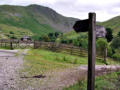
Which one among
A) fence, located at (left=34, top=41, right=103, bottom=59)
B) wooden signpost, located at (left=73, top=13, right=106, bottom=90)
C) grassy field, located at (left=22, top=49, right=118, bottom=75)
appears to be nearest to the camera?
wooden signpost, located at (left=73, top=13, right=106, bottom=90)

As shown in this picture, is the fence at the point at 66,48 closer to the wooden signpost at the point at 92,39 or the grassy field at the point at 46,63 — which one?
the grassy field at the point at 46,63

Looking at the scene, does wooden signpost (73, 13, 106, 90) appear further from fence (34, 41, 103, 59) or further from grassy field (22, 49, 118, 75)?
fence (34, 41, 103, 59)

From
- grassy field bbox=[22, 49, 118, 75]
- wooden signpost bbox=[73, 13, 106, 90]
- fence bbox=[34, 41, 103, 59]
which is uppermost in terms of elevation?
wooden signpost bbox=[73, 13, 106, 90]

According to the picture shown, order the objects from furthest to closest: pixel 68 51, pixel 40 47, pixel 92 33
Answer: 1. pixel 40 47
2. pixel 68 51
3. pixel 92 33

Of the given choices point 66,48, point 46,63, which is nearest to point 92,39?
point 46,63

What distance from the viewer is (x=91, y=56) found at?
483 centimetres

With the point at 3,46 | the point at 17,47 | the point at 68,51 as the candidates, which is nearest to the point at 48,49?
the point at 68,51

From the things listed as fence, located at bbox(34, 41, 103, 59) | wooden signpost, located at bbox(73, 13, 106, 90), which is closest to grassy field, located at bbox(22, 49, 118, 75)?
fence, located at bbox(34, 41, 103, 59)

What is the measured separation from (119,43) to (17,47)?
163 ft

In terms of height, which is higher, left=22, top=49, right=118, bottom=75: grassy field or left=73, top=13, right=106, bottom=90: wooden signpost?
left=73, top=13, right=106, bottom=90: wooden signpost

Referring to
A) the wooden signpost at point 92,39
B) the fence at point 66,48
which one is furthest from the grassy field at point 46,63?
the wooden signpost at point 92,39

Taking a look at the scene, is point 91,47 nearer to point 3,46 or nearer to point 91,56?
point 91,56

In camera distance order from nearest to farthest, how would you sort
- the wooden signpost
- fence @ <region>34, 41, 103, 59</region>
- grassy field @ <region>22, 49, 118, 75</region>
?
the wooden signpost, grassy field @ <region>22, 49, 118, 75</region>, fence @ <region>34, 41, 103, 59</region>

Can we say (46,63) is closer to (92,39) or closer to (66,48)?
(66,48)
